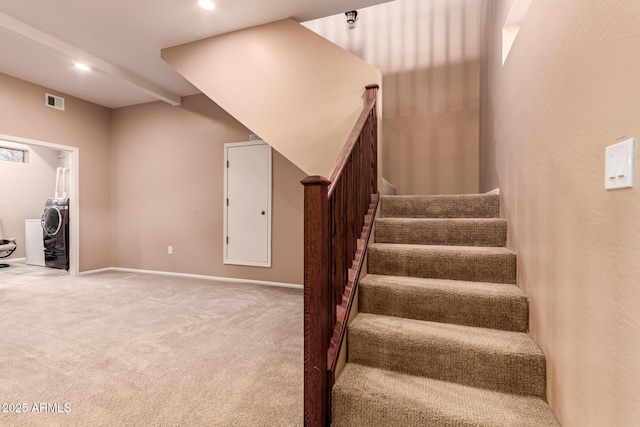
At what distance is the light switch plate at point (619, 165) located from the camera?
2.59 ft

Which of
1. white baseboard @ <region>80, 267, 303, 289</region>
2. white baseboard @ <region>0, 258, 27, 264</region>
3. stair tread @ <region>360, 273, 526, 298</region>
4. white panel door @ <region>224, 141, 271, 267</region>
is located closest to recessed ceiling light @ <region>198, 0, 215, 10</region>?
white panel door @ <region>224, 141, 271, 267</region>

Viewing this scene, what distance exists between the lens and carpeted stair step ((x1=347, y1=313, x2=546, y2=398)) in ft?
4.53

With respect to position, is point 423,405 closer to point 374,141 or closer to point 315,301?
point 315,301

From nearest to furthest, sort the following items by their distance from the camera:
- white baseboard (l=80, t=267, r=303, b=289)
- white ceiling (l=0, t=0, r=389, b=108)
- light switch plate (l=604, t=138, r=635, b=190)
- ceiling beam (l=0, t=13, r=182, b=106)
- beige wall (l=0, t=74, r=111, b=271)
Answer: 1. light switch plate (l=604, t=138, r=635, b=190)
2. white ceiling (l=0, t=0, r=389, b=108)
3. ceiling beam (l=0, t=13, r=182, b=106)
4. beige wall (l=0, t=74, r=111, b=271)
5. white baseboard (l=80, t=267, r=303, b=289)

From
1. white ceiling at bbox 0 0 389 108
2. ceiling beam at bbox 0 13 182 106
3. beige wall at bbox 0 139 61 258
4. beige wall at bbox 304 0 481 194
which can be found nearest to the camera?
white ceiling at bbox 0 0 389 108

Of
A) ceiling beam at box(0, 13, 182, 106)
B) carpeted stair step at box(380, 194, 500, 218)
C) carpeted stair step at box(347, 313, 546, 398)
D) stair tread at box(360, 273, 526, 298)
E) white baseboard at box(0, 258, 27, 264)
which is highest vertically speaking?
ceiling beam at box(0, 13, 182, 106)

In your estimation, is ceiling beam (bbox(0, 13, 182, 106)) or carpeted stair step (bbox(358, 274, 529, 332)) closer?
carpeted stair step (bbox(358, 274, 529, 332))

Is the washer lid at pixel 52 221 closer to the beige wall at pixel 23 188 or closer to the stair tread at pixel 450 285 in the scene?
the beige wall at pixel 23 188

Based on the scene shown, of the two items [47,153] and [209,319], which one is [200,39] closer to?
[209,319]

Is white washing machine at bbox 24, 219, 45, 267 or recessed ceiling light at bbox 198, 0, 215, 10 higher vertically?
recessed ceiling light at bbox 198, 0, 215, 10

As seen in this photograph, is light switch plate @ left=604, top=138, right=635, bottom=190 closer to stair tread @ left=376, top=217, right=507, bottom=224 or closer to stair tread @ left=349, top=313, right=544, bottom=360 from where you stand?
stair tread @ left=349, top=313, right=544, bottom=360

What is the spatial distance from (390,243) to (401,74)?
2.42 metres

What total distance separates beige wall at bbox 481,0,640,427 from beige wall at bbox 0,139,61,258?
8.83 metres

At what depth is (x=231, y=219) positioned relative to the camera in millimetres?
4586
